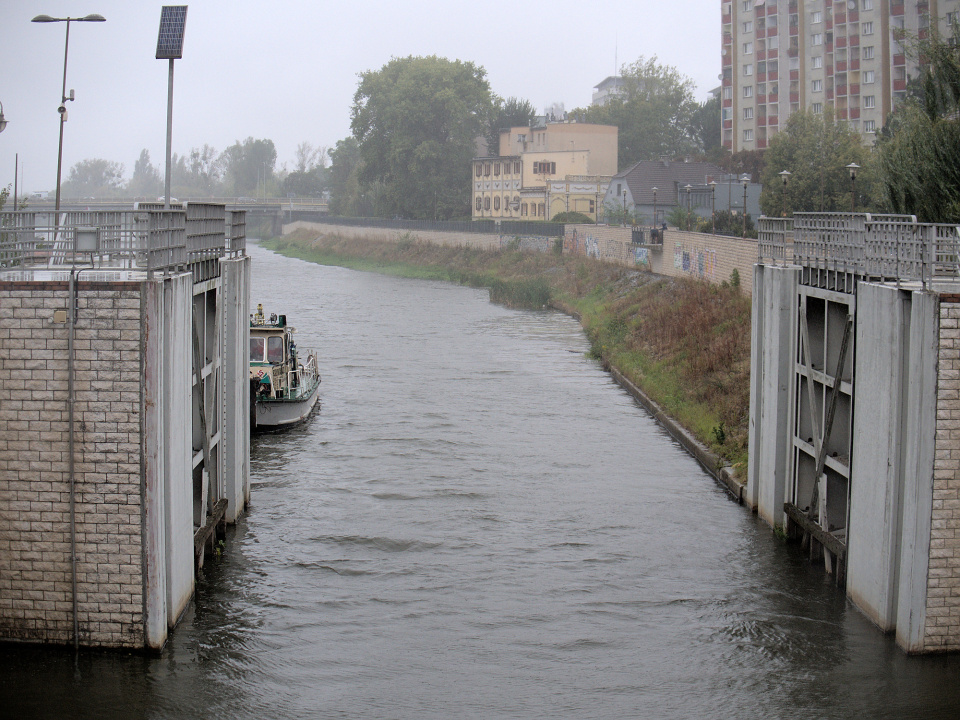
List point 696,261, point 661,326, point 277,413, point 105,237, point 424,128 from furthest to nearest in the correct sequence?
1. point 424,128
2. point 696,261
3. point 661,326
4. point 277,413
5. point 105,237

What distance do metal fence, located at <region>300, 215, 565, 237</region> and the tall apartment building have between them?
798 inches

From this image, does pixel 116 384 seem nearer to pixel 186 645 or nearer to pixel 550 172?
pixel 186 645

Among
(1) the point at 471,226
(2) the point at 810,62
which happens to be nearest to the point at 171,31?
(1) the point at 471,226

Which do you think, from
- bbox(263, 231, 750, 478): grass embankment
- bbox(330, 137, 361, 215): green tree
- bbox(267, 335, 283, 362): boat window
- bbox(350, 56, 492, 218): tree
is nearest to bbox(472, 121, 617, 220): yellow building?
bbox(350, 56, 492, 218): tree

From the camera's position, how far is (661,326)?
3494 cm

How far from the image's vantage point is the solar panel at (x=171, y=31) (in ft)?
56.6

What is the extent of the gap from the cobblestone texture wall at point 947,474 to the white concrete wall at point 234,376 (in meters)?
9.91

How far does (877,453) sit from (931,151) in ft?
50.0

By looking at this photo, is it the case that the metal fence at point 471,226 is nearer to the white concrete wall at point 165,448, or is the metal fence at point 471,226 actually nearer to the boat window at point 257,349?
the boat window at point 257,349

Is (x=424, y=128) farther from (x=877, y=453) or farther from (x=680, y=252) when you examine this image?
(x=877, y=453)

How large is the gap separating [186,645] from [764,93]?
83.4 meters

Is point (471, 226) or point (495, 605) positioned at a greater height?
point (471, 226)

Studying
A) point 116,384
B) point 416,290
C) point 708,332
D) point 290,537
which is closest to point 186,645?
point 116,384

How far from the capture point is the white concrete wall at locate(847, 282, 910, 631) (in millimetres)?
11703
